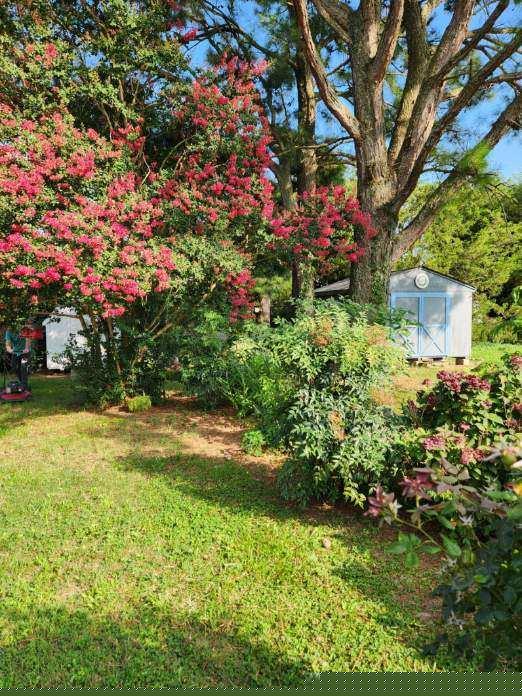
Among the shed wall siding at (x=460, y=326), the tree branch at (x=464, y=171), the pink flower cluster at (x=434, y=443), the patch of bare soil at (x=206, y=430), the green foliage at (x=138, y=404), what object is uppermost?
the tree branch at (x=464, y=171)

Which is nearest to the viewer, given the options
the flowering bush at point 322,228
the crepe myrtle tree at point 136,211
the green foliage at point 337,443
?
the green foliage at point 337,443

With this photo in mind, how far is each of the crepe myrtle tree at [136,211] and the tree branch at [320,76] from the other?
3.59 feet

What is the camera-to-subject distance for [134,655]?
7.64 feet

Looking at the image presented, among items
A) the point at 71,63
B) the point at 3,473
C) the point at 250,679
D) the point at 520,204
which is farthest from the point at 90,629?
the point at 520,204

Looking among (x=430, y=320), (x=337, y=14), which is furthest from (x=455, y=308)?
(x=337, y=14)

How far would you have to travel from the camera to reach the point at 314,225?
827 cm

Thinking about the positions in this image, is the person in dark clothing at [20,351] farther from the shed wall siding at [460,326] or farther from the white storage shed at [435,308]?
the shed wall siding at [460,326]

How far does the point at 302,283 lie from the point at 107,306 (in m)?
5.02

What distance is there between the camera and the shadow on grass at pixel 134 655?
2.17 m

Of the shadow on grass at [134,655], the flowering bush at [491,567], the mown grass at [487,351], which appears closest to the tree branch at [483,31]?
the flowering bush at [491,567]

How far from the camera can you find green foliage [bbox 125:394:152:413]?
8211mm

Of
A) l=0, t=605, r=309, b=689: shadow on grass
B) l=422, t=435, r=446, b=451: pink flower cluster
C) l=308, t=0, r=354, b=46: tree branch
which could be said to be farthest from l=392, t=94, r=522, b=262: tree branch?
l=0, t=605, r=309, b=689: shadow on grass

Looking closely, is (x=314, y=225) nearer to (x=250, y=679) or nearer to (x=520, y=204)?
(x=520, y=204)

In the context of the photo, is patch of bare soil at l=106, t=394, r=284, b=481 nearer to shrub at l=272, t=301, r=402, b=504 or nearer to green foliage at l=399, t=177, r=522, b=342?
shrub at l=272, t=301, r=402, b=504
